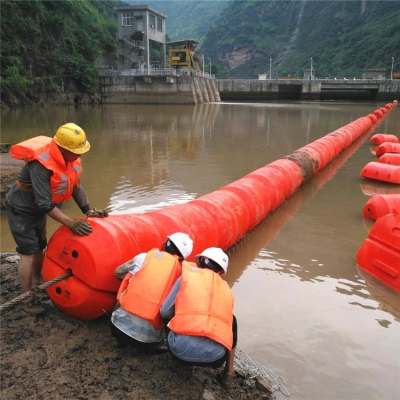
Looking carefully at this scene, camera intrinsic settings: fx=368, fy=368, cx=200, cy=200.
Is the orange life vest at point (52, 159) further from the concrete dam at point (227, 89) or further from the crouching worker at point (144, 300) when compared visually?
the concrete dam at point (227, 89)

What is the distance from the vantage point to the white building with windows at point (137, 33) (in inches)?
1951

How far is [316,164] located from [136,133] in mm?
9254

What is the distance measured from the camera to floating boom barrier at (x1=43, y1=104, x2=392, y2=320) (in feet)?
9.45

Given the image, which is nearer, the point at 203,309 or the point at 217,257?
the point at 203,309

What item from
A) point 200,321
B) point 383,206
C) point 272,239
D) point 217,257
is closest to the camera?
point 200,321

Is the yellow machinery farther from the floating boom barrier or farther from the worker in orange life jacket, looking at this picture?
the worker in orange life jacket

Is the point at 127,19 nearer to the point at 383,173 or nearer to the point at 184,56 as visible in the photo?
the point at 184,56

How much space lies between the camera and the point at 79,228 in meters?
2.91

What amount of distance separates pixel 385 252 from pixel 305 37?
122 metres

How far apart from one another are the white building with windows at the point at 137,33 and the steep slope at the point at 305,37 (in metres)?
47.2

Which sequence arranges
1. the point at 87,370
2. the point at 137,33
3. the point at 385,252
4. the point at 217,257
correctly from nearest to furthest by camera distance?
1. the point at 87,370
2. the point at 217,257
3. the point at 385,252
4. the point at 137,33

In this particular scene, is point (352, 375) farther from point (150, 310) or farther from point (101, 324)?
point (101, 324)

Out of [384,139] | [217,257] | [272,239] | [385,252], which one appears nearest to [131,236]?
[217,257]

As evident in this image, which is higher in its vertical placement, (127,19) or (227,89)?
(127,19)
